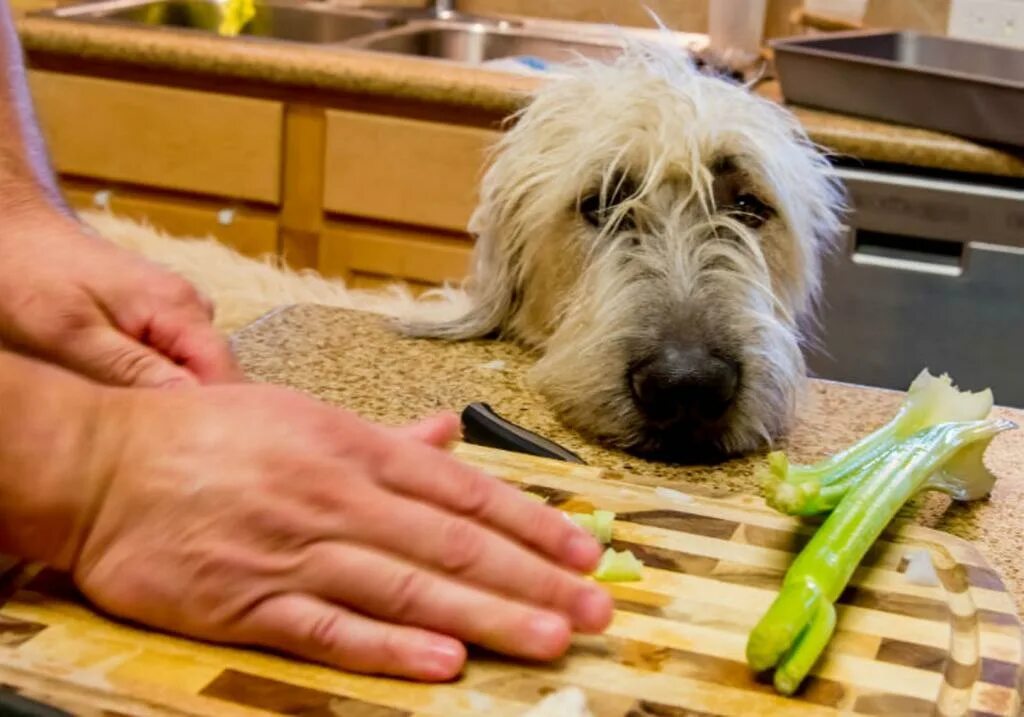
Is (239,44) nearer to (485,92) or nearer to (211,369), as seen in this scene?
(485,92)

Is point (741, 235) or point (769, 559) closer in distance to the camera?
point (769, 559)

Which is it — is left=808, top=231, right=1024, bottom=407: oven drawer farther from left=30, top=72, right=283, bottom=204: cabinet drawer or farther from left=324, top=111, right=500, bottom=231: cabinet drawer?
left=30, top=72, right=283, bottom=204: cabinet drawer

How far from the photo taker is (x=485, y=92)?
8.29 ft

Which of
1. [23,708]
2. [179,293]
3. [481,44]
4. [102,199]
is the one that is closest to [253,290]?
[179,293]

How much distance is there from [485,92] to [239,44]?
0.58 metres

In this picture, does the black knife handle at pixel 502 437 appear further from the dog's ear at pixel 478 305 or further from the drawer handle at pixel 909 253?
the drawer handle at pixel 909 253

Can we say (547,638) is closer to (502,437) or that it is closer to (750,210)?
(502,437)

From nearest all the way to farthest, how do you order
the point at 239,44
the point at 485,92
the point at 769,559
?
1. the point at 769,559
2. the point at 485,92
3. the point at 239,44

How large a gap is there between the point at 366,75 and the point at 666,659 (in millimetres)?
2044

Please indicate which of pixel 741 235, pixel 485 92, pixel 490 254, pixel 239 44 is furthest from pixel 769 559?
pixel 239 44

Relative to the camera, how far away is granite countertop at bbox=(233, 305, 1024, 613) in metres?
1.04

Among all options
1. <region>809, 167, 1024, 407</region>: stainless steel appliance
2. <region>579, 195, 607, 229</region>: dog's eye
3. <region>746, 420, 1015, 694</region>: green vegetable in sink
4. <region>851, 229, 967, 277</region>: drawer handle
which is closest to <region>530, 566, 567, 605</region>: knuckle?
<region>746, 420, 1015, 694</region>: green vegetable in sink

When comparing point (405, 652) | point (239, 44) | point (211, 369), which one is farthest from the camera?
point (239, 44)

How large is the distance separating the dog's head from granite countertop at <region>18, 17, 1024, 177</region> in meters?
0.65
